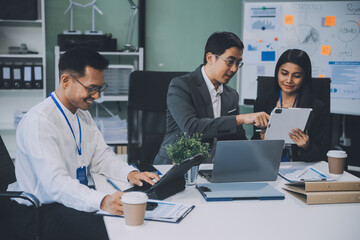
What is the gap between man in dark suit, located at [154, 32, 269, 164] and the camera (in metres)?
2.12

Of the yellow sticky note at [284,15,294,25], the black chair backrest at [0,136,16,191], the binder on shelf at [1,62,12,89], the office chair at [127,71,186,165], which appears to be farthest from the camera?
the yellow sticky note at [284,15,294,25]

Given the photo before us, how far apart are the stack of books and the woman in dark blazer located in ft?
1.85

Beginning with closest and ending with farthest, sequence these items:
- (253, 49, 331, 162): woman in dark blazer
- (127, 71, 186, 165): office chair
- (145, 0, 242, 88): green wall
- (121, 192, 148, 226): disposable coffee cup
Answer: (121, 192, 148, 226): disposable coffee cup → (253, 49, 331, 162): woman in dark blazer → (127, 71, 186, 165): office chair → (145, 0, 242, 88): green wall

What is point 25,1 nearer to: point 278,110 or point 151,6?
point 151,6

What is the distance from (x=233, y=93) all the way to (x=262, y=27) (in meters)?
1.54

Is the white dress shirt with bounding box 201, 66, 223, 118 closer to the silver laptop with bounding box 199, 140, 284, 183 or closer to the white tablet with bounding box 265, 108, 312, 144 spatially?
the white tablet with bounding box 265, 108, 312, 144

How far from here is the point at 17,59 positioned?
12.0ft

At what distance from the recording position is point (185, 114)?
2.12 m

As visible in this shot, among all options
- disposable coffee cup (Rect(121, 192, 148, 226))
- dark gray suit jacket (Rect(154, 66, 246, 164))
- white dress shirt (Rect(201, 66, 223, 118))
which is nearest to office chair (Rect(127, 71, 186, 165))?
dark gray suit jacket (Rect(154, 66, 246, 164))

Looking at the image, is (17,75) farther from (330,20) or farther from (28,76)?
(330,20)

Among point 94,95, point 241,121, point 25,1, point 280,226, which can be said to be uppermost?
point 25,1

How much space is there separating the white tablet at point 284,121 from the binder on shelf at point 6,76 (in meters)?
2.42

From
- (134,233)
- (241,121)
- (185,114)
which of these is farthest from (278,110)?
(134,233)

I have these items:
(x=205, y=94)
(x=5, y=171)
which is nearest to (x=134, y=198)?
(x=5, y=171)
